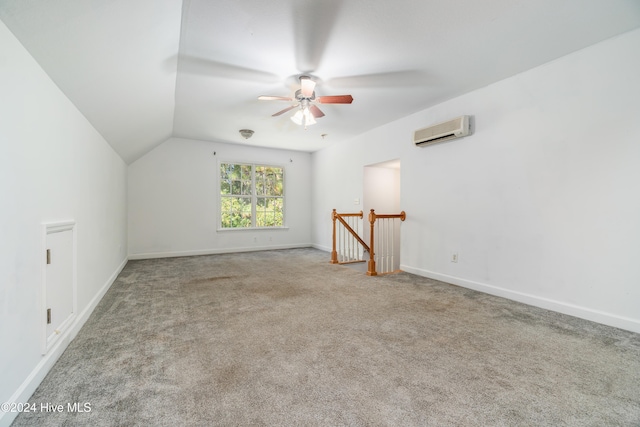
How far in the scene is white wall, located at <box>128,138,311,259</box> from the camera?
573cm

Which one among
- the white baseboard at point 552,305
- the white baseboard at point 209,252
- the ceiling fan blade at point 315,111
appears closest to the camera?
the white baseboard at point 552,305

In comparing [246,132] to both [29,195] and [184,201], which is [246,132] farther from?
[29,195]

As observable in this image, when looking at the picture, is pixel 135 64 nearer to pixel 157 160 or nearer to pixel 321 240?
pixel 157 160

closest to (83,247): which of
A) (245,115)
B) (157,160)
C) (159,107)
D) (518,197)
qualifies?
(159,107)

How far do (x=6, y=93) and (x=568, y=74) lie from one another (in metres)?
4.34

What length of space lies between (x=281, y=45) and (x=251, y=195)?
4725 mm

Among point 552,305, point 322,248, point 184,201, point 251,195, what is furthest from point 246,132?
point 552,305

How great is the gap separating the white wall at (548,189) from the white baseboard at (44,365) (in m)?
4.16

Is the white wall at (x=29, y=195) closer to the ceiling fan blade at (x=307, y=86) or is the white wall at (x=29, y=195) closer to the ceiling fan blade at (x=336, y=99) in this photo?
the ceiling fan blade at (x=307, y=86)

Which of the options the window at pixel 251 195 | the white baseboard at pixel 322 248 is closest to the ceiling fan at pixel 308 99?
the window at pixel 251 195

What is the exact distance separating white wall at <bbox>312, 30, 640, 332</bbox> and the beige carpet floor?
0.38m

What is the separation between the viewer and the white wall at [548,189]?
2.44 meters

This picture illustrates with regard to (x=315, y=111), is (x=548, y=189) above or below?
below

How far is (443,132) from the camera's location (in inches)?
152
